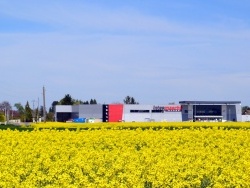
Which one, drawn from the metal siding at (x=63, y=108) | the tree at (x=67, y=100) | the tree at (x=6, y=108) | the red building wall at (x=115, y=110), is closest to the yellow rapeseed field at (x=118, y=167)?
the tree at (x=6, y=108)

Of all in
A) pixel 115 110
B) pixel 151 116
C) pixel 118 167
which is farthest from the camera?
pixel 115 110

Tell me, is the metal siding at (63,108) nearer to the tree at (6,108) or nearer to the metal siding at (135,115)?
the tree at (6,108)

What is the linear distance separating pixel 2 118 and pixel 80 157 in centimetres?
9431

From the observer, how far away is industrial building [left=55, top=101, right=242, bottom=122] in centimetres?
10856

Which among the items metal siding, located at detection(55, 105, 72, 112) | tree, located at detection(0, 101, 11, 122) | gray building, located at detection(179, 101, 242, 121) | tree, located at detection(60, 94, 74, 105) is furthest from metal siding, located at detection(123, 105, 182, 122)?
tree, located at detection(60, 94, 74, 105)

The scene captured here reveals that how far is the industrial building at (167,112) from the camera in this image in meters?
109

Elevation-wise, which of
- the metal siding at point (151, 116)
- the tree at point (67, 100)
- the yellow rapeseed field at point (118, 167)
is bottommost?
the yellow rapeseed field at point (118, 167)

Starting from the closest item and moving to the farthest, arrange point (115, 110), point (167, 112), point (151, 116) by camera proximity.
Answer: point (151, 116) < point (167, 112) < point (115, 110)

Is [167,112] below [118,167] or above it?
above

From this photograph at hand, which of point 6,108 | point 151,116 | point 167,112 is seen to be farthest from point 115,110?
point 6,108

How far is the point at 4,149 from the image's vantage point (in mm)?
19391

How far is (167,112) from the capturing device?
110562 millimetres

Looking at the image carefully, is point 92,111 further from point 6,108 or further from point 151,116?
point 6,108

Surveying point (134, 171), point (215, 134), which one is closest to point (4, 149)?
point (134, 171)
